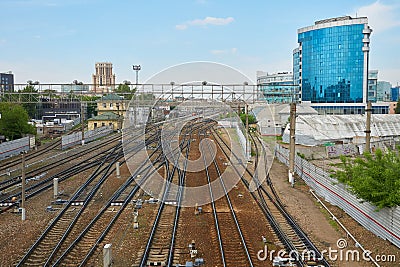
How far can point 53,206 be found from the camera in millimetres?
13398

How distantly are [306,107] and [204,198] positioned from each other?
1564 inches

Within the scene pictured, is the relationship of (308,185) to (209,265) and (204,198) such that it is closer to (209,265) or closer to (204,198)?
(204,198)

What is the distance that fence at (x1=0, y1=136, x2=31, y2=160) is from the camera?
83.8 ft

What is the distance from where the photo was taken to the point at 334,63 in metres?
60.1

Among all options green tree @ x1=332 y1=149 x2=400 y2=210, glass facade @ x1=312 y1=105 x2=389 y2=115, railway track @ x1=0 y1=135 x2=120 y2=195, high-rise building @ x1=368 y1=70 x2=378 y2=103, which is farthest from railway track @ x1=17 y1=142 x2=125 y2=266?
high-rise building @ x1=368 y1=70 x2=378 y2=103

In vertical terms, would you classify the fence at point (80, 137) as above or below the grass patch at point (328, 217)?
above

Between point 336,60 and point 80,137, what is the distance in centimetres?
4138

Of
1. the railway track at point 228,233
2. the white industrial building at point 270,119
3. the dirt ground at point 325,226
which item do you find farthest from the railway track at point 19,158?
the white industrial building at point 270,119

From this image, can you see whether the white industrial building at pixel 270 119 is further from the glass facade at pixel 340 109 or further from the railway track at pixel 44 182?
the railway track at pixel 44 182

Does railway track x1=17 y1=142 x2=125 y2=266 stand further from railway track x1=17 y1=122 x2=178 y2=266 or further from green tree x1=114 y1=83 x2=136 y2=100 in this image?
green tree x1=114 y1=83 x2=136 y2=100

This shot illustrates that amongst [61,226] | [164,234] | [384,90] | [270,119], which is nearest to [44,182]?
[61,226]

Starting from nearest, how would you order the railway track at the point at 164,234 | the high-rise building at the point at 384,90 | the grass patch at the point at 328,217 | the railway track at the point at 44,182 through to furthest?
1. the railway track at the point at 164,234
2. the grass patch at the point at 328,217
3. the railway track at the point at 44,182
4. the high-rise building at the point at 384,90

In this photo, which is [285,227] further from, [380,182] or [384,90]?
[384,90]

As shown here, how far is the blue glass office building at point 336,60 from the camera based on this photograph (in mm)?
58594
